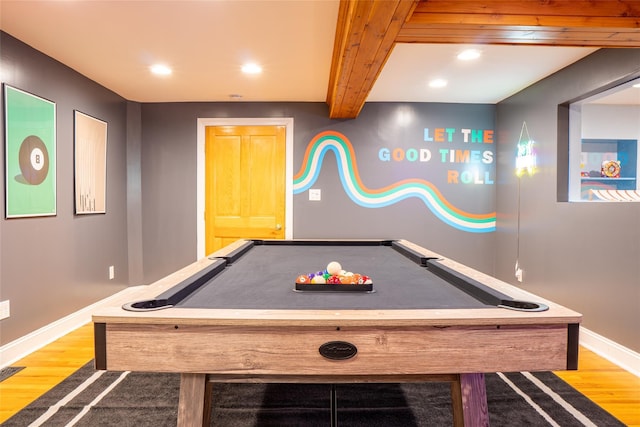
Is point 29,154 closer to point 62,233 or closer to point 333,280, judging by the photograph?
point 62,233

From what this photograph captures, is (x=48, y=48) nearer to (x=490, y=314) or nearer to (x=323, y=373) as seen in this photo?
(x=323, y=373)

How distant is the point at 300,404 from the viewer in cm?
198

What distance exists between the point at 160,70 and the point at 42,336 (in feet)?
7.53

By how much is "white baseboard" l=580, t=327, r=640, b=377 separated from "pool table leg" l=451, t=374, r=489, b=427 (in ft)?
6.36

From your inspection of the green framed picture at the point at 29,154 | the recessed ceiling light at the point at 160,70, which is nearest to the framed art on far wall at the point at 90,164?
the green framed picture at the point at 29,154

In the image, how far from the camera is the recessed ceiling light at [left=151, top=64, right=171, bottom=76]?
3.12 m

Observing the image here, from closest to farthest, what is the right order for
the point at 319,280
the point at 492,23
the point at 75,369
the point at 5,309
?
1. the point at 319,280
2. the point at 492,23
3. the point at 75,369
4. the point at 5,309

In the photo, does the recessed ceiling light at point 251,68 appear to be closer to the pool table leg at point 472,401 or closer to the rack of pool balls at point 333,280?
the rack of pool balls at point 333,280

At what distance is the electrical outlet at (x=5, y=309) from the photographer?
8.15 ft

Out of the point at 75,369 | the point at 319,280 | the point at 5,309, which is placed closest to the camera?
the point at 319,280

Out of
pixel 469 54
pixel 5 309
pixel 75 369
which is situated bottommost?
pixel 75 369

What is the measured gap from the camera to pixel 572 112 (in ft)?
10.3

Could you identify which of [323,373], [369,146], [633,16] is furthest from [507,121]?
[323,373]

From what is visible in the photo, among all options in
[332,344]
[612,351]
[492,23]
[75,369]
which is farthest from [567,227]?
[75,369]
